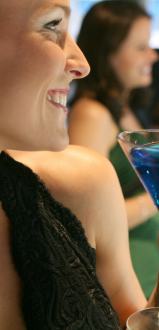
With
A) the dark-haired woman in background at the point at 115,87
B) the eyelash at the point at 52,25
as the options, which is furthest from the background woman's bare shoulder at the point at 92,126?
the eyelash at the point at 52,25

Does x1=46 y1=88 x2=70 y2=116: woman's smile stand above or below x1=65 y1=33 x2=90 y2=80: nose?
below

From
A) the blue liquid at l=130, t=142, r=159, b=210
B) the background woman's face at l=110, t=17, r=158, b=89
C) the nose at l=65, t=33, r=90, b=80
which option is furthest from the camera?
the background woman's face at l=110, t=17, r=158, b=89

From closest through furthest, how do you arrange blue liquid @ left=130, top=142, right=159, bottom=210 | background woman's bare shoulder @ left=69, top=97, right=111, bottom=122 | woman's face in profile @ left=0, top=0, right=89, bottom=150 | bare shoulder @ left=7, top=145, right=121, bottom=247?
blue liquid @ left=130, top=142, right=159, bottom=210
woman's face in profile @ left=0, top=0, right=89, bottom=150
bare shoulder @ left=7, top=145, right=121, bottom=247
background woman's bare shoulder @ left=69, top=97, right=111, bottom=122

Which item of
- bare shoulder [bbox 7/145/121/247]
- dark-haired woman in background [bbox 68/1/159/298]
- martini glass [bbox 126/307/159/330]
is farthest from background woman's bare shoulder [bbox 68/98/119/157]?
martini glass [bbox 126/307/159/330]

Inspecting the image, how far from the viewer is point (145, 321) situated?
0.81 metres

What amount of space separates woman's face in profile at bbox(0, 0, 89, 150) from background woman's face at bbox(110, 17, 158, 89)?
53.4 inches

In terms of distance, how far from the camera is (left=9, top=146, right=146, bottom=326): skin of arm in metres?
1.12

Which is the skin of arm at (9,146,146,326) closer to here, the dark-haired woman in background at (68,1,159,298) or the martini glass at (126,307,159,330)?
the martini glass at (126,307,159,330)

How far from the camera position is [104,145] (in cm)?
213

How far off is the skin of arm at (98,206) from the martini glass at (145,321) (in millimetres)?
308

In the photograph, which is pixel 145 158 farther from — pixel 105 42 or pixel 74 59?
pixel 105 42

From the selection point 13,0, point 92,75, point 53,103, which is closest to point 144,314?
point 53,103

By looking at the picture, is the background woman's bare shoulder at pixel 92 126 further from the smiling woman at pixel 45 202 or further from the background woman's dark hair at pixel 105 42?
the smiling woman at pixel 45 202

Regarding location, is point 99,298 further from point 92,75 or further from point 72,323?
point 92,75
